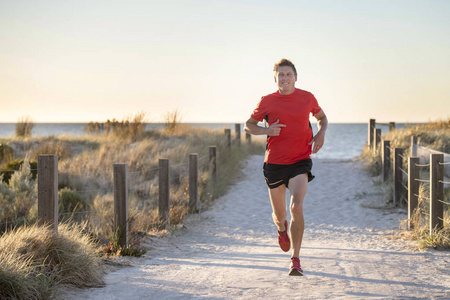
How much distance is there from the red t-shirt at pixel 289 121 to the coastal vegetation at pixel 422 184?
336cm

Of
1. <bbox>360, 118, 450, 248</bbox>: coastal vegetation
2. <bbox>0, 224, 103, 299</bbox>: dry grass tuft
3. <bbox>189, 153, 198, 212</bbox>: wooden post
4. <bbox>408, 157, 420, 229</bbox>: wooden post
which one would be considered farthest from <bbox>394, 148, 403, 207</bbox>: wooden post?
<bbox>0, 224, 103, 299</bbox>: dry grass tuft

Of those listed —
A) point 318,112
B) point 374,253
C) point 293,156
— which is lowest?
point 374,253

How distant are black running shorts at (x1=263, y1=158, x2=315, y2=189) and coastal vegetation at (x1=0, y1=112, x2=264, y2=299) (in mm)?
2331

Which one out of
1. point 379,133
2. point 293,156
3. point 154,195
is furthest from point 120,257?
point 379,133

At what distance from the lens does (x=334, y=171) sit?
1766cm

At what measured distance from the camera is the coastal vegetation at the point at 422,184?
809 cm

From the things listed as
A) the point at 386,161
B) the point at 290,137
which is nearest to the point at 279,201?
the point at 290,137

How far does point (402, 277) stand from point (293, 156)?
1975mm

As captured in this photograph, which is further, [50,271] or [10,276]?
[50,271]

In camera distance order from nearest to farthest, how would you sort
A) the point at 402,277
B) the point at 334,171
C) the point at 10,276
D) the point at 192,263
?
the point at 10,276 → the point at 402,277 → the point at 192,263 → the point at 334,171

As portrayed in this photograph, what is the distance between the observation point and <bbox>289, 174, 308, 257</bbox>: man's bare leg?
5.69 metres

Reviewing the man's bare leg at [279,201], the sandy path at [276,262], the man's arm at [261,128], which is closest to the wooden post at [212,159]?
the sandy path at [276,262]

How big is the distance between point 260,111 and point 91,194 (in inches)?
340

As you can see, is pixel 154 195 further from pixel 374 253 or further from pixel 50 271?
pixel 50 271
